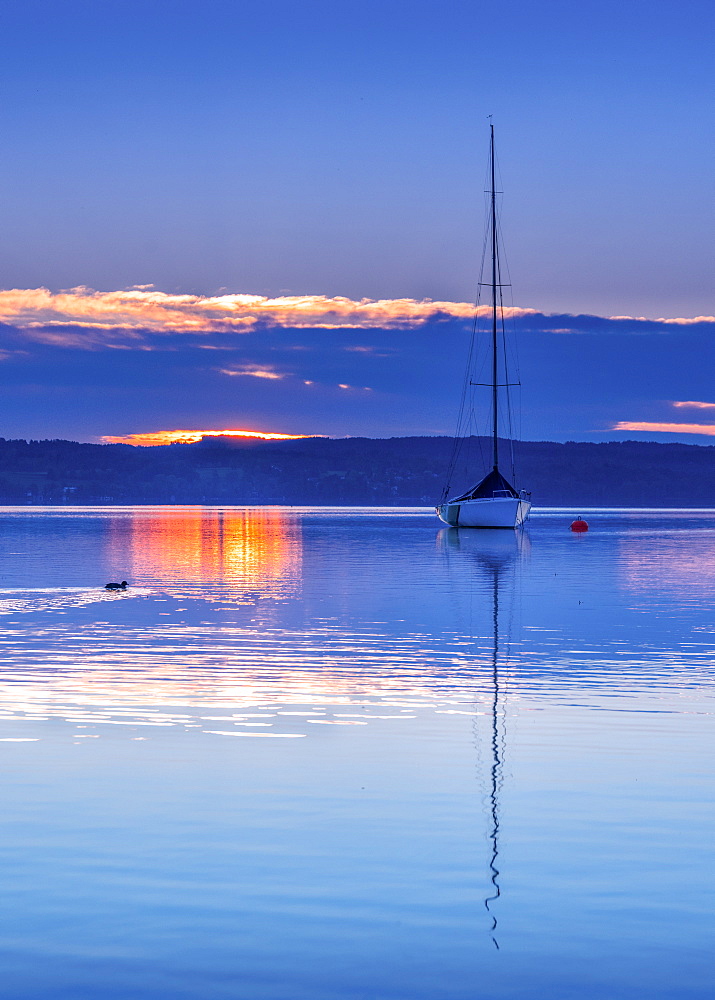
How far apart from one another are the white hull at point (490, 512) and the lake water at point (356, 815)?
235 ft

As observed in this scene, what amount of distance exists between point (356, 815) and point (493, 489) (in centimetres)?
9239

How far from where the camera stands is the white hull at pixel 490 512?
103 metres

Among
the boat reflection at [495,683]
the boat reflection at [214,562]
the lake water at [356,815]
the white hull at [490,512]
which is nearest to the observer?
the lake water at [356,815]

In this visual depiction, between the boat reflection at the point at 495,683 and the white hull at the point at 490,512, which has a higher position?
the boat reflection at the point at 495,683

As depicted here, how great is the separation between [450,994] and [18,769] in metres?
8.05

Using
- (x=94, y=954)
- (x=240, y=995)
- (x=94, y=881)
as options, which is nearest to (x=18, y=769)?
→ (x=94, y=881)

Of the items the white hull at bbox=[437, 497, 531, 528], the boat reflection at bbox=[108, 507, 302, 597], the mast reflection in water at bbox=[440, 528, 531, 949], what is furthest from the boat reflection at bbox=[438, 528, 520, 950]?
the white hull at bbox=[437, 497, 531, 528]

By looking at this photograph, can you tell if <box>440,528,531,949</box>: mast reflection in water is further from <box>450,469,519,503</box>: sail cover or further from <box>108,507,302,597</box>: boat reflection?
<box>450,469,519,503</box>: sail cover

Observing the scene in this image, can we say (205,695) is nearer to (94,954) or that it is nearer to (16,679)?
(16,679)

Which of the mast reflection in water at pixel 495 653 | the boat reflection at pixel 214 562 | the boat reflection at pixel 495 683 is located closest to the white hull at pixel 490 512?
the boat reflection at pixel 214 562

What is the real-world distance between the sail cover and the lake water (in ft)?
236

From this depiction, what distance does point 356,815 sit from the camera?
13.0m

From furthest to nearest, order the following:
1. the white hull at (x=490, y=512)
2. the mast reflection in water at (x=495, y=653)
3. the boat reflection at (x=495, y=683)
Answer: the white hull at (x=490, y=512), the mast reflection in water at (x=495, y=653), the boat reflection at (x=495, y=683)

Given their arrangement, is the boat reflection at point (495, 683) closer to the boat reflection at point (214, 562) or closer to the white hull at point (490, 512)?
the boat reflection at point (214, 562)
